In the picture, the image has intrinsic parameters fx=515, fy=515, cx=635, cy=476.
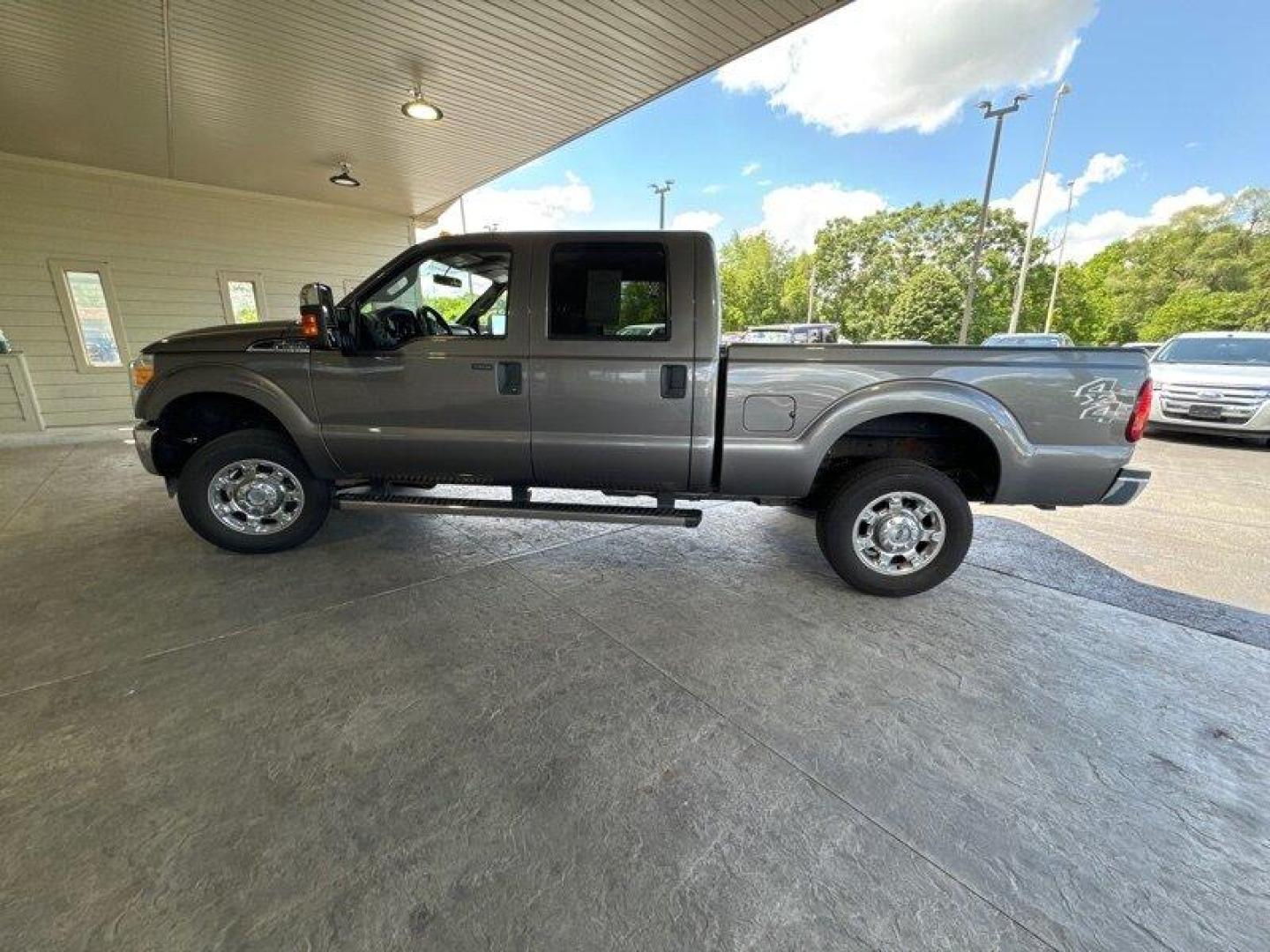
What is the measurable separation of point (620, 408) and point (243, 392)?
2.36 meters

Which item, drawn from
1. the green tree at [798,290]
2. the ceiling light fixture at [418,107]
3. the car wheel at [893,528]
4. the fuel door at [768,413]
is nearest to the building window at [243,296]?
the ceiling light fixture at [418,107]

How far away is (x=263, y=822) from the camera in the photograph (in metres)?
1.58

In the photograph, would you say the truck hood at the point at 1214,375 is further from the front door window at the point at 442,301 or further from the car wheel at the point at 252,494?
the car wheel at the point at 252,494

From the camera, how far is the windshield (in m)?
7.62

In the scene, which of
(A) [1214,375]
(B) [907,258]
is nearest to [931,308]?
(B) [907,258]

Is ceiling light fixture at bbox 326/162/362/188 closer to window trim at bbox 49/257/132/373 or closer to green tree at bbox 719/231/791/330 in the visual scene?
window trim at bbox 49/257/132/373

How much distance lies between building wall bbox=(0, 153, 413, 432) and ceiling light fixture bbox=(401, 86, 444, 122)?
16.2 ft

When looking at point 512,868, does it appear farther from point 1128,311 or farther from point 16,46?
point 1128,311

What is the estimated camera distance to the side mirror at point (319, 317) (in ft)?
9.53

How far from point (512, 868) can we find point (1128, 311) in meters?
47.6

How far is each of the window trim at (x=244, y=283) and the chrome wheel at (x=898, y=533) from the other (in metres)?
9.60

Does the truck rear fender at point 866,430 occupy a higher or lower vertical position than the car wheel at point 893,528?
higher

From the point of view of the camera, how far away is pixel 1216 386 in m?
7.46

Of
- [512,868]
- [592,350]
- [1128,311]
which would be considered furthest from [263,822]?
[1128,311]
